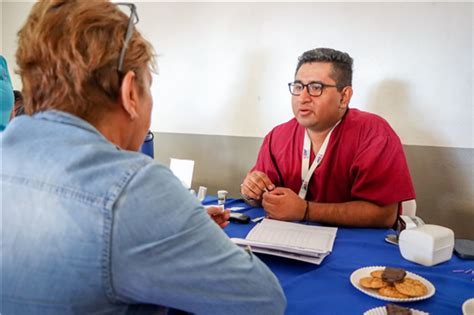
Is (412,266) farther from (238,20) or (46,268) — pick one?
(238,20)

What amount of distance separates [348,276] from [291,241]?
19 cm

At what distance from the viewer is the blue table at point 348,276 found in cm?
80

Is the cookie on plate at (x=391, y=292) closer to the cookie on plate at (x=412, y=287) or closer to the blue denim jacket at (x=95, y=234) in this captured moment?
the cookie on plate at (x=412, y=287)

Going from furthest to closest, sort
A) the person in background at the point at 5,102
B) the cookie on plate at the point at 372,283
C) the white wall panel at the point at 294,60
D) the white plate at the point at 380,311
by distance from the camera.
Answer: the white wall panel at the point at 294,60, the person in background at the point at 5,102, the cookie on plate at the point at 372,283, the white plate at the point at 380,311

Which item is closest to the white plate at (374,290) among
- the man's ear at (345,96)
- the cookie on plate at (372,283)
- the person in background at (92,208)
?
the cookie on plate at (372,283)

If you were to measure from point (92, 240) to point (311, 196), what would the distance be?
1290 millimetres

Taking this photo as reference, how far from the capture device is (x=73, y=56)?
55 cm

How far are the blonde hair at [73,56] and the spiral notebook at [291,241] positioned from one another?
0.61 meters

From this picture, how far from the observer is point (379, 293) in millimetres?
841

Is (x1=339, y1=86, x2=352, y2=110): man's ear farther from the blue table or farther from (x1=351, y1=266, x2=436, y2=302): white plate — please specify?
(x1=351, y1=266, x2=436, y2=302): white plate

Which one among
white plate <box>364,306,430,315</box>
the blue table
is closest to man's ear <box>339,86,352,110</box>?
the blue table

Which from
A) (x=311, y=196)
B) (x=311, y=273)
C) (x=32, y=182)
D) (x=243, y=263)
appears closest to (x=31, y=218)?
(x=32, y=182)

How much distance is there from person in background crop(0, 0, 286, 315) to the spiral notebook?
408 mm

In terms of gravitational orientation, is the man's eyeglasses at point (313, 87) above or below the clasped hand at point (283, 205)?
above
